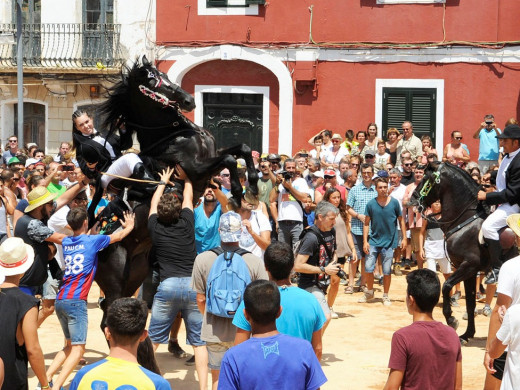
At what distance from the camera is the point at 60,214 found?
10.9 m

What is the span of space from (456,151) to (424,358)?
1453 centimetres

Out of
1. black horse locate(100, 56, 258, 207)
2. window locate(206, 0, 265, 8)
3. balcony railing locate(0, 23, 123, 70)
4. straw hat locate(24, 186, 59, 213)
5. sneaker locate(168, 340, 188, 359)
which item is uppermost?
window locate(206, 0, 265, 8)

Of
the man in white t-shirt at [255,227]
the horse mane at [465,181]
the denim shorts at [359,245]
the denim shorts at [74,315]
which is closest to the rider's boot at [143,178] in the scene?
the denim shorts at [74,315]

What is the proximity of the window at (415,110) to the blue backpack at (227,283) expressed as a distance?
1420cm

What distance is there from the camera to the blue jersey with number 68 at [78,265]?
29.3 ft

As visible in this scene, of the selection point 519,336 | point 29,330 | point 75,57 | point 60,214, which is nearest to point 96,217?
point 60,214

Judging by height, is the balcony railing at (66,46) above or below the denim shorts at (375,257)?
above

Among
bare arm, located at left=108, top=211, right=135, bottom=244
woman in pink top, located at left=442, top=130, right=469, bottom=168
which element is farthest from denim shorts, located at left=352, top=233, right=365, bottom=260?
bare arm, located at left=108, top=211, right=135, bottom=244

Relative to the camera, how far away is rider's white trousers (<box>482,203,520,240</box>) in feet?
37.2

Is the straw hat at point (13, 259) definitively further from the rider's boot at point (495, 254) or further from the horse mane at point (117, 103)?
the rider's boot at point (495, 254)

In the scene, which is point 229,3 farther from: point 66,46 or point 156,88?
point 156,88

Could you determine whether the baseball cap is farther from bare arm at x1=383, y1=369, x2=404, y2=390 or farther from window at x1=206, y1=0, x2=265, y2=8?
window at x1=206, y1=0, x2=265, y2=8

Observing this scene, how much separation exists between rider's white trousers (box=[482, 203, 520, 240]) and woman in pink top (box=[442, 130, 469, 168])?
759 cm

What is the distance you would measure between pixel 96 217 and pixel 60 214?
1.10m
